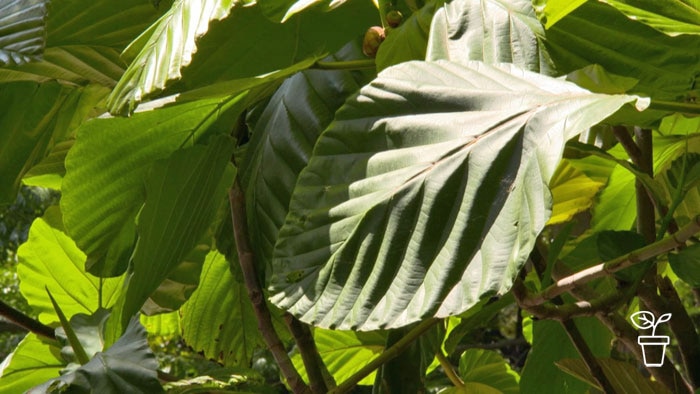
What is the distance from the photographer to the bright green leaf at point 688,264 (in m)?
0.44

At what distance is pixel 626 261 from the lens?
42cm

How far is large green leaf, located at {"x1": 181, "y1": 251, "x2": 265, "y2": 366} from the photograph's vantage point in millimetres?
751

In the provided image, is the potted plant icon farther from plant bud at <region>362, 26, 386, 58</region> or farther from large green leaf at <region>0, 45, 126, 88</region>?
large green leaf at <region>0, 45, 126, 88</region>

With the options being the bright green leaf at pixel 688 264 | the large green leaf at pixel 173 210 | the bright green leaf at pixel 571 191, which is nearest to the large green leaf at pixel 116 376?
the large green leaf at pixel 173 210

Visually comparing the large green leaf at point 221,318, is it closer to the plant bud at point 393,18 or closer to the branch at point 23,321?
the branch at point 23,321

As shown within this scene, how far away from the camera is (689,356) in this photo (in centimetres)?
57

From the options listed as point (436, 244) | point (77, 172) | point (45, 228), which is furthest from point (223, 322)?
point (436, 244)

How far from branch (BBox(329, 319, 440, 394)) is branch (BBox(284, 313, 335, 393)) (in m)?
0.04

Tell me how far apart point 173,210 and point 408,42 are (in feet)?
0.51

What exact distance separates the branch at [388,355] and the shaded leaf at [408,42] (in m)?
0.16

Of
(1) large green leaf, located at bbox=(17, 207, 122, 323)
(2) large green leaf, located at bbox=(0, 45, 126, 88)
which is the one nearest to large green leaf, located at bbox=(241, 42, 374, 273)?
(2) large green leaf, located at bbox=(0, 45, 126, 88)

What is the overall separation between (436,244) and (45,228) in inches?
20.3

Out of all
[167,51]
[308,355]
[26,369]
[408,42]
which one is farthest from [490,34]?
[26,369]

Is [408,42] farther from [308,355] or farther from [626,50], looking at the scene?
[308,355]
